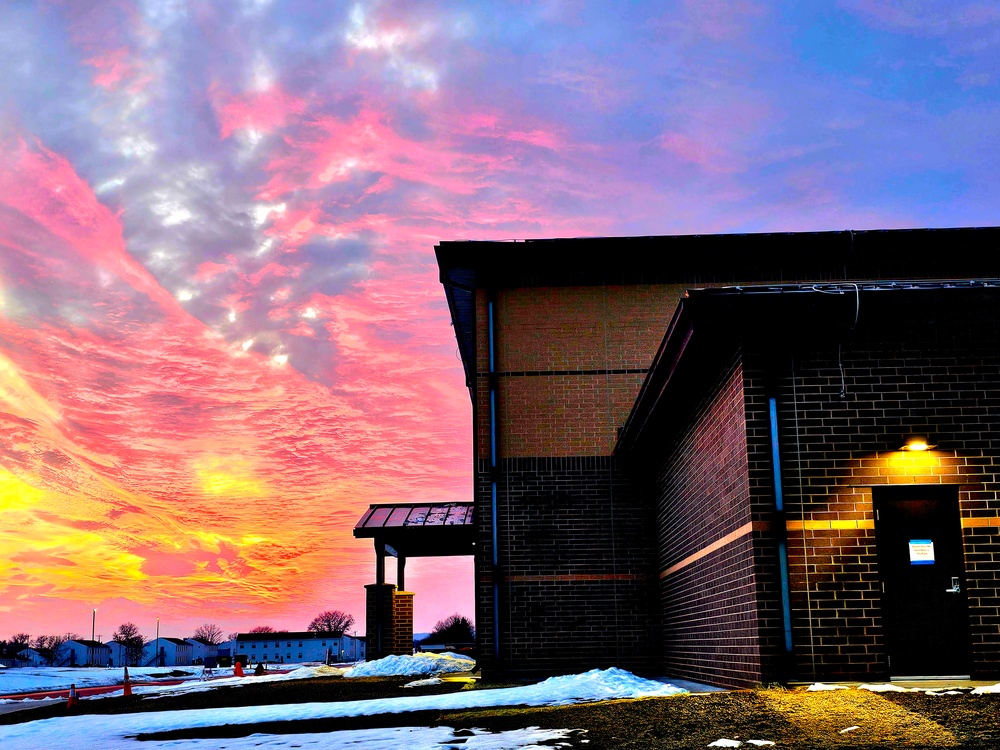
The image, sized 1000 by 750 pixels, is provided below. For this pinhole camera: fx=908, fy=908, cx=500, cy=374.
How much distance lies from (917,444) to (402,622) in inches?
776

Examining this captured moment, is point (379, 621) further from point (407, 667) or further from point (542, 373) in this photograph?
point (542, 373)

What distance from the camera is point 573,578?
17.1 metres

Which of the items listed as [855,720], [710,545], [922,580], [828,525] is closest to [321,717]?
[710,545]

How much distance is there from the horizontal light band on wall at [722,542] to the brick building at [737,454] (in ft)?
0.11

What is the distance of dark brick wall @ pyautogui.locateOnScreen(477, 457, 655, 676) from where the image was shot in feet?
54.9

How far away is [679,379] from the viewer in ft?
38.5

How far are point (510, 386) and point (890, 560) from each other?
9.52 metres

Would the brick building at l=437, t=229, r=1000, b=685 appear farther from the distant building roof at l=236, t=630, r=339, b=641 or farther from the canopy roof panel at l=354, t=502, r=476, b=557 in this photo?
the distant building roof at l=236, t=630, r=339, b=641

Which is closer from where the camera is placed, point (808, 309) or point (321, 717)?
point (808, 309)

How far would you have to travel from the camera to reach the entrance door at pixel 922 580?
912 centimetres

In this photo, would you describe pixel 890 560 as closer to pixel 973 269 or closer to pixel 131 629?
pixel 973 269

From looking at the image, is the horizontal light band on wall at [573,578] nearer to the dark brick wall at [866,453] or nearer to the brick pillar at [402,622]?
the dark brick wall at [866,453]

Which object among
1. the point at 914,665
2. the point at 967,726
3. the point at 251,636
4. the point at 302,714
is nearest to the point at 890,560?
the point at 914,665

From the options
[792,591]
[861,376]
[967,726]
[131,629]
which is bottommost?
[131,629]
